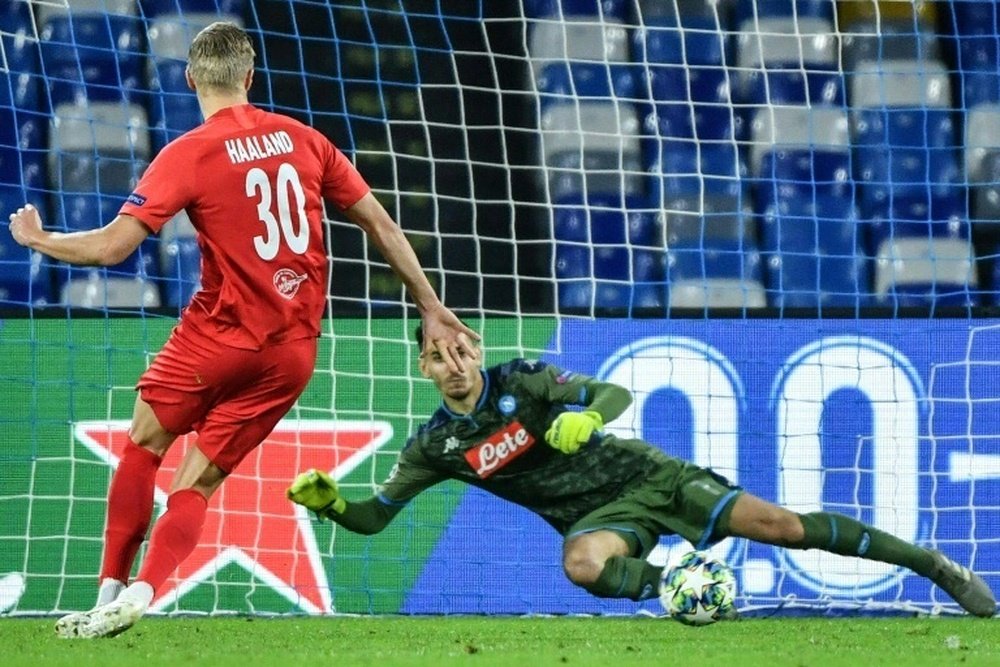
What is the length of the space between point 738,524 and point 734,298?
2.41 meters

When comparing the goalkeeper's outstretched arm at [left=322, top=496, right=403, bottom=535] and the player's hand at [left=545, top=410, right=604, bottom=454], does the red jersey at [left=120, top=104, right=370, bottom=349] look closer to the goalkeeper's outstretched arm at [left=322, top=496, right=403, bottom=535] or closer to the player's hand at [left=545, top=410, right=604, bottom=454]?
the player's hand at [left=545, top=410, right=604, bottom=454]

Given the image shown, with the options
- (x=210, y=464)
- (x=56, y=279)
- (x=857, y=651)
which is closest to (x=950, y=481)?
(x=857, y=651)

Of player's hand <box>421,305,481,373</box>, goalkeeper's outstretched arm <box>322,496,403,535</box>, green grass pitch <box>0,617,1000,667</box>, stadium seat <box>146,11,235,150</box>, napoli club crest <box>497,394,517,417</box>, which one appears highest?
stadium seat <box>146,11,235,150</box>

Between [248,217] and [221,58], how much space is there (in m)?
0.46

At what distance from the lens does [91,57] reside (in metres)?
8.34

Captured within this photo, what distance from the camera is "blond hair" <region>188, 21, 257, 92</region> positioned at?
4.90m

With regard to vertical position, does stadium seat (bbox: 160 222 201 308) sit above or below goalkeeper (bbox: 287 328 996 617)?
above

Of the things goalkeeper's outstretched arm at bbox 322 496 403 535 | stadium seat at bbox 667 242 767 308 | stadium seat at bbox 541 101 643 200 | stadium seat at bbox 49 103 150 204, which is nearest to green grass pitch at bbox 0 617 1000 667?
goalkeeper's outstretched arm at bbox 322 496 403 535

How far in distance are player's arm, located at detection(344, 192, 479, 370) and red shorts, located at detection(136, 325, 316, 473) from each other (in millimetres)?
358

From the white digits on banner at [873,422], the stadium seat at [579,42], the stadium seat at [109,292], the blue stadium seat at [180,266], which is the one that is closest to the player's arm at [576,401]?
the white digits on banner at [873,422]

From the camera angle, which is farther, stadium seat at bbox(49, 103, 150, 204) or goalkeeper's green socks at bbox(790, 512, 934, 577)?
stadium seat at bbox(49, 103, 150, 204)

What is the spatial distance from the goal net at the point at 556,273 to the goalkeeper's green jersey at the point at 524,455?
100cm

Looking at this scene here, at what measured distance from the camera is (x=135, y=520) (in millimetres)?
5027

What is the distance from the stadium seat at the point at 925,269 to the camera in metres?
8.14
